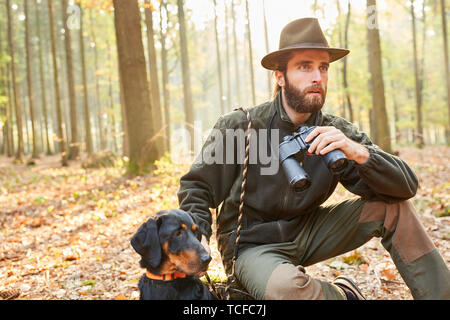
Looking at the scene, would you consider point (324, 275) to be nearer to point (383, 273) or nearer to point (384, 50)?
point (383, 273)

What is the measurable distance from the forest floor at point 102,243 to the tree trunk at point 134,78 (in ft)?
2.62

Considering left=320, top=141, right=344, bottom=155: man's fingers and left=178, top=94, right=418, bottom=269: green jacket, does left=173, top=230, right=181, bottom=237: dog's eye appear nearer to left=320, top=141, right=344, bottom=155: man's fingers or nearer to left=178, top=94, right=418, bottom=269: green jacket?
left=178, top=94, right=418, bottom=269: green jacket

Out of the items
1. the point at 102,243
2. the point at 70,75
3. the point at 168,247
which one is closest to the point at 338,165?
the point at 168,247

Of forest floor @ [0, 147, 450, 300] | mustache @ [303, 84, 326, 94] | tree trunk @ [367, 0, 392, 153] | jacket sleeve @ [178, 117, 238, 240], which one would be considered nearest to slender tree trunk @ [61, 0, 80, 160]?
forest floor @ [0, 147, 450, 300]

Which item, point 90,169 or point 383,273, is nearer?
point 383,273

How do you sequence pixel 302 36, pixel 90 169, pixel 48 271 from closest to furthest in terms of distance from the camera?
pixel 302 36 < pixel 48 271 < pixel 90 169

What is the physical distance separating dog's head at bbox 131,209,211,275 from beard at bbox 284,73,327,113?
1309mm

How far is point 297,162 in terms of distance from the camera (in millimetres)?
2320

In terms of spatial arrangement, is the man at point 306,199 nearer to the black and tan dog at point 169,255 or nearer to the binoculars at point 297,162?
the binoculars at point 297,162

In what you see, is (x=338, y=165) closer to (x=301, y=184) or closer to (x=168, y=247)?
(x=301, y=184)

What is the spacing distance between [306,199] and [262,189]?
0.34 m

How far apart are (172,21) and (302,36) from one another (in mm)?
22490
